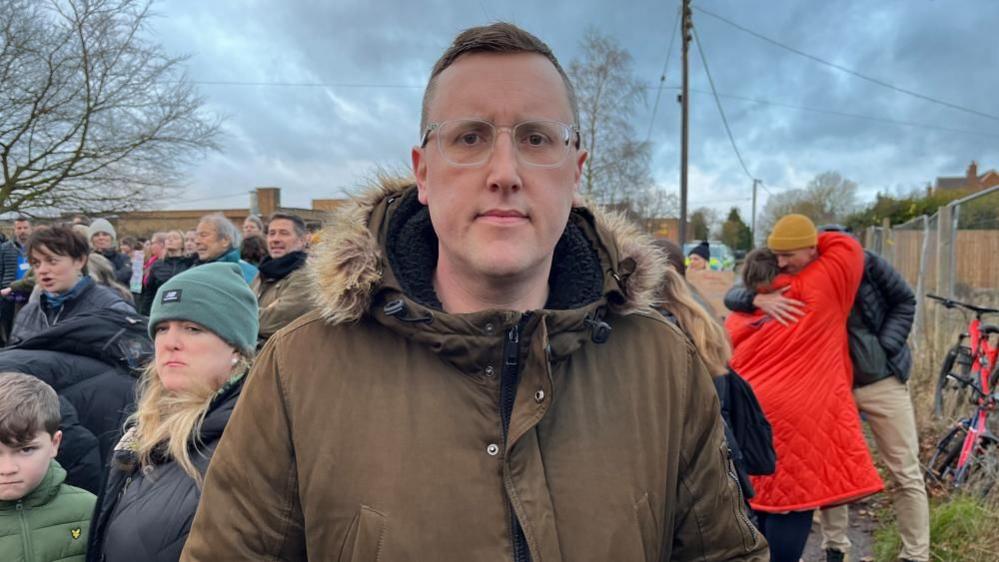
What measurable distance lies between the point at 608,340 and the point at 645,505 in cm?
36

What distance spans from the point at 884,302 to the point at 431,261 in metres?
3.28

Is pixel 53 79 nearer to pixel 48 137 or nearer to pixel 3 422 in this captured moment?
pixel 48 137

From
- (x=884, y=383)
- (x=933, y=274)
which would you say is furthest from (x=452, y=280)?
(x=933, y=274)

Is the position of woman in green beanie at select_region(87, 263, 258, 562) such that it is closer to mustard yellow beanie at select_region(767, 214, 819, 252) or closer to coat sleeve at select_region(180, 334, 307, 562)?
coat sleeve at select_region(180, 334, 307, 562)

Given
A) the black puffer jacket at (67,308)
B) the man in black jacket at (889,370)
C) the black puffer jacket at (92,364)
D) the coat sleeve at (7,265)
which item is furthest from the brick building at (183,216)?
the man in black jacket at (889,370)

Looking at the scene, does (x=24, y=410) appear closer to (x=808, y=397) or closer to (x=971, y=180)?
(x=808, y=397)

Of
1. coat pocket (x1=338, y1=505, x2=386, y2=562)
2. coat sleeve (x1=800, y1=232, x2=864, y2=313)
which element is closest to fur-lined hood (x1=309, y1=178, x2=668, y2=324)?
coat pocket (x1=338, y1=505, x2=386, y2=562)

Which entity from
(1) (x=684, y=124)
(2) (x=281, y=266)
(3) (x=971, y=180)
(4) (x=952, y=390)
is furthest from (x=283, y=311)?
(3) (x=971, y=180)

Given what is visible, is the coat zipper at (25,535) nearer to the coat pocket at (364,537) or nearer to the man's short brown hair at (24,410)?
the man's short brown hair at (24,410)

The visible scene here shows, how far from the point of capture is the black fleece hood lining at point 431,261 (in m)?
1.45

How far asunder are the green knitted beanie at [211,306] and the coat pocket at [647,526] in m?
1.54

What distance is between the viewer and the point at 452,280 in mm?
1459

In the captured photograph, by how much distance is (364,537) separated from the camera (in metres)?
1.20

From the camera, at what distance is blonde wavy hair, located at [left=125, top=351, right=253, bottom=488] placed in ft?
6.10
